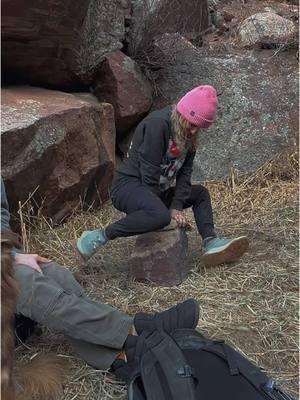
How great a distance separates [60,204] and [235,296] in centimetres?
153

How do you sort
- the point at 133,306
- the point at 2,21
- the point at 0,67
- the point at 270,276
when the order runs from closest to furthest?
1. the point at 133,306
2. the point at 270,276
3. the point at 2,21
4. the point at 0,67

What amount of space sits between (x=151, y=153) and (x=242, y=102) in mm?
2361

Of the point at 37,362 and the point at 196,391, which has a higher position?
the point at 196,391

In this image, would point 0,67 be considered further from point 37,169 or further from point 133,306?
point 133,306

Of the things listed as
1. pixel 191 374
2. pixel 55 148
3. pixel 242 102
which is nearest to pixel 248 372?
pixel 191 374

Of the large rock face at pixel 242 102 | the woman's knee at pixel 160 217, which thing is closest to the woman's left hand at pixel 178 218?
the woman's knee at pixel 160 217

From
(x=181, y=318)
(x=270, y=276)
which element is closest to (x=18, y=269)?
(x=181, y=318)

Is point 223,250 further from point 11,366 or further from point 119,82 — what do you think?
point 119,82

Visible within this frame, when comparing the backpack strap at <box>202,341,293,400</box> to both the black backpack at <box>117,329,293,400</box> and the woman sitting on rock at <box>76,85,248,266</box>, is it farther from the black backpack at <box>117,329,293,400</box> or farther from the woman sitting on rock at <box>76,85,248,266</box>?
the woman sitting on rock at <box>76,85,248,266</box>

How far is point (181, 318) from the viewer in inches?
105

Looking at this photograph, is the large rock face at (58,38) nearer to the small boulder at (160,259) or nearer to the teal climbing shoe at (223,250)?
the small boulder at (160,259)

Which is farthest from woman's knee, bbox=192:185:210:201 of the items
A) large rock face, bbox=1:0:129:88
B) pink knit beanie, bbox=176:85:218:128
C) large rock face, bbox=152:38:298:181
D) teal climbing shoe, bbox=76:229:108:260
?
large rock face, bbox=152:38:298:181

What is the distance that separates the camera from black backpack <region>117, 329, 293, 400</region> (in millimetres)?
2211

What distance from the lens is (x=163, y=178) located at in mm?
3482
